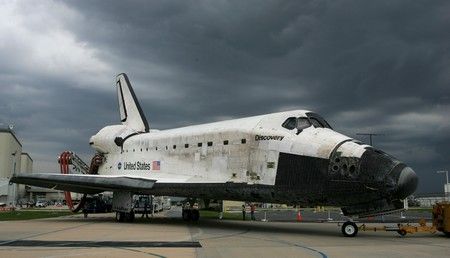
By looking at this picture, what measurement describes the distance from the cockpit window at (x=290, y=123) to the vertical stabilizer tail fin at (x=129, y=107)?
10264 mm

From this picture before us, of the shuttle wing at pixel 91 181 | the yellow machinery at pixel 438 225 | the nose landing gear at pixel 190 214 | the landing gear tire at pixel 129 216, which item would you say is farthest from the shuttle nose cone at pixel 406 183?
the nose landing gear at pixel 190 214

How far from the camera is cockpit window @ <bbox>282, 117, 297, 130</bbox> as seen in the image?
13.9 meters

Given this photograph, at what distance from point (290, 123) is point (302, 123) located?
0.40 m

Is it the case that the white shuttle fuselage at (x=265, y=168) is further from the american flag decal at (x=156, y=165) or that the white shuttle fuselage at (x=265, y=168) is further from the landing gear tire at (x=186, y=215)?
the landing gear tire at (x=186, y=215)

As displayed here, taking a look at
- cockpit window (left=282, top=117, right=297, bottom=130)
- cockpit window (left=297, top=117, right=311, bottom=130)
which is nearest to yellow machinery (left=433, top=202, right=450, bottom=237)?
cockpit window (left=297, top=117, right=311, bottom=130)

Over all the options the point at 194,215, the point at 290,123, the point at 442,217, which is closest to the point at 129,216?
the point at 194,215

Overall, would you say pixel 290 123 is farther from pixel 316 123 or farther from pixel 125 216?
pixel 125 216

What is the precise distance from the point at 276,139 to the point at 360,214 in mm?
3352

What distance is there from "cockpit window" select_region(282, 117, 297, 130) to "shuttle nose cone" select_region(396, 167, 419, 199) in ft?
11.7

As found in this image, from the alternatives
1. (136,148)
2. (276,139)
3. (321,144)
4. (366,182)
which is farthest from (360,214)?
(136,148)

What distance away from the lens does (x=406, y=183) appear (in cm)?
1169

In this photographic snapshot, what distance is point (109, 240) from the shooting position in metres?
10.5

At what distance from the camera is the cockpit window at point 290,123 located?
45.7 feet

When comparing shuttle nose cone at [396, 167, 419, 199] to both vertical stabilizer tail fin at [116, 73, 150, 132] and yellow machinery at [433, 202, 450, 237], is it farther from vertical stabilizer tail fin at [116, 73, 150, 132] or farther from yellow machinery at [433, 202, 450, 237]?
vertical stabilizer tail fin at [116, 73, 150, 132]
